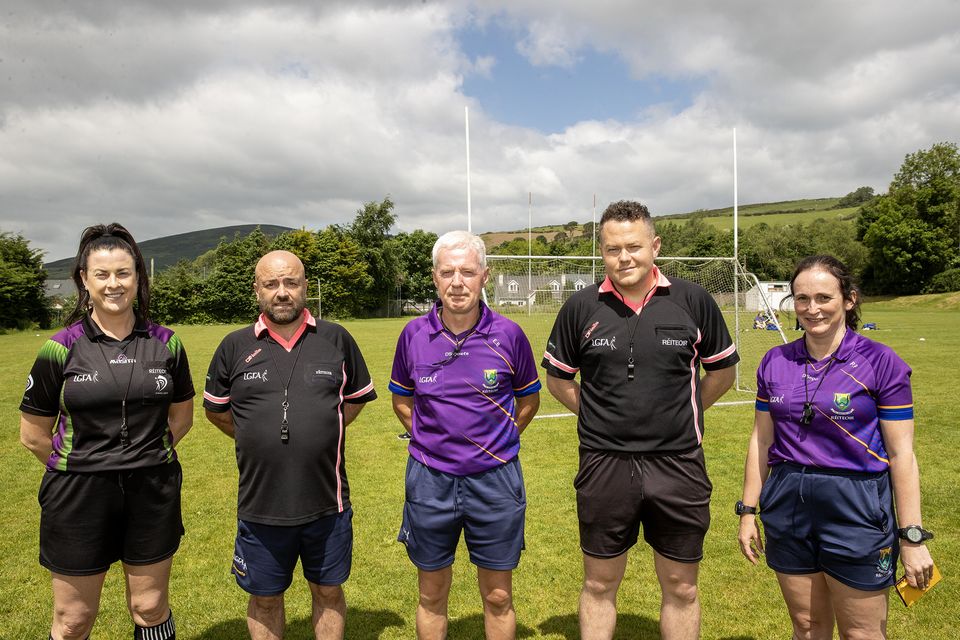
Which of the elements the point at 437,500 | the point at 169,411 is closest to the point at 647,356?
the point at 437,500

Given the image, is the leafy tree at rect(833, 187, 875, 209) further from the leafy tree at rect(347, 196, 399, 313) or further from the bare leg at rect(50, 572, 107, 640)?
the bare leg at rect(50, 572, 107, 640)

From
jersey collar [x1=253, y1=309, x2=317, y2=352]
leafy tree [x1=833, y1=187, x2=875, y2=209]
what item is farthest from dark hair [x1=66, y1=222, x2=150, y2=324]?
leafy tree [x1=833, y1=187, x2=875, y2=209]

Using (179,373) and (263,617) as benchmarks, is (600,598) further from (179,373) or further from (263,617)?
(179,373)

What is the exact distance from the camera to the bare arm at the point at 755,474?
2631 millimetres

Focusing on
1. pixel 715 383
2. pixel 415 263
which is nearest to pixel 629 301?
pixel 715 383

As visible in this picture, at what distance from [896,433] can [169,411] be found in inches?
122

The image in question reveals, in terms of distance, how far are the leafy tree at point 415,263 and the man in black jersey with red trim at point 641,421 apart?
5368 cm

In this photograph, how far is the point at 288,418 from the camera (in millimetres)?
2701

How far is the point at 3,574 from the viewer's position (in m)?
4.31

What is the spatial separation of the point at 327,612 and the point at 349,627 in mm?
903

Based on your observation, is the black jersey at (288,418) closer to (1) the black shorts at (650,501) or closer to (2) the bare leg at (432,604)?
(2) the bare leg at (432,604)

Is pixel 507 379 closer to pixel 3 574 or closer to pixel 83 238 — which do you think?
pixel 83 238

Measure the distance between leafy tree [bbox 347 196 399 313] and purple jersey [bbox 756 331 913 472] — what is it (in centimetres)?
5020

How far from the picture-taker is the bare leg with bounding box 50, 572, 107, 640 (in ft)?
8.32
